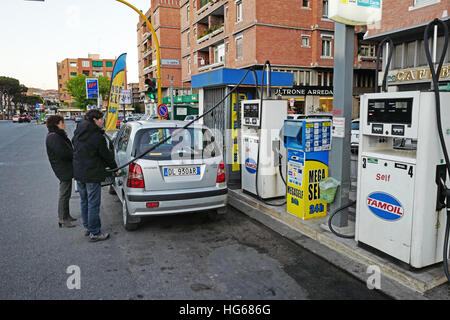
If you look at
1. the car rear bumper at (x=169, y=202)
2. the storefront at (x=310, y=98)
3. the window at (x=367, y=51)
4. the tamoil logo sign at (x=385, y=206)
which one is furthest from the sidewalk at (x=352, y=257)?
the window at (x=367, y=51)

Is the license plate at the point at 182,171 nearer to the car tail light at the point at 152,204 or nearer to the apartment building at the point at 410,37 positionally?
the car tail light at the point at 152,204

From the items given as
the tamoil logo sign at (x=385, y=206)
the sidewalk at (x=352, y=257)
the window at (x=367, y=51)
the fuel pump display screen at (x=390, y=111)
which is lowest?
the sidewalk at (x=352, y=257)

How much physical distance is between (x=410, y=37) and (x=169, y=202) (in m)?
18.7

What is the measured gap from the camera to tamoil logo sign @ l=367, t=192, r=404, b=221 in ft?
12.2

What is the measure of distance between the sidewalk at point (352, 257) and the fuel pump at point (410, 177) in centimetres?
13

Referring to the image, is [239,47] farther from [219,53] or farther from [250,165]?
[250,165]

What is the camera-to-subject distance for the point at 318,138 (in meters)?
5.48

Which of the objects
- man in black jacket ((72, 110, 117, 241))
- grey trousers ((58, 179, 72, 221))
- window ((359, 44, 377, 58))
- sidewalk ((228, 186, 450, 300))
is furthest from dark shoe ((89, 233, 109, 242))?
window ((359, 44, 377, 58))

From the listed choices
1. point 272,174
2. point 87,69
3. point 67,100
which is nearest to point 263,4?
point 272,174

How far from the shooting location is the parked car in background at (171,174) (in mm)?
4926

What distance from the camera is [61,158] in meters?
5.45

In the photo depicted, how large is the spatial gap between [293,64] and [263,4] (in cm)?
543

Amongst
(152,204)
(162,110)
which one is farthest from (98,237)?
(162,110)
